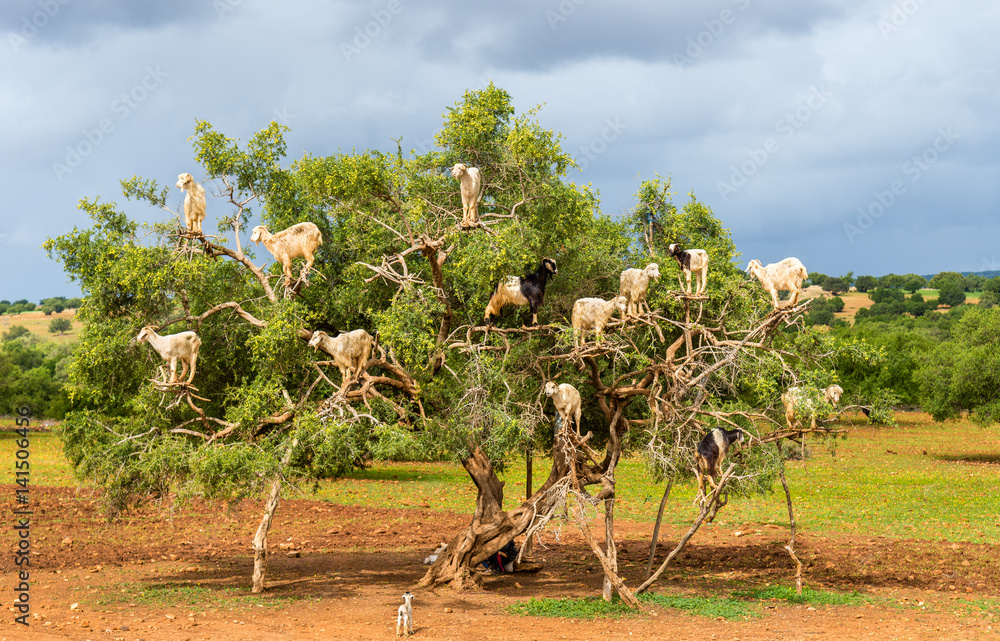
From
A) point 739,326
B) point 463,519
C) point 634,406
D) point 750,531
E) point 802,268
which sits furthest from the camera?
point 463,519

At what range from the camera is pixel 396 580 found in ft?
49.6

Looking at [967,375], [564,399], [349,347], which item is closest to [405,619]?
[564,399]

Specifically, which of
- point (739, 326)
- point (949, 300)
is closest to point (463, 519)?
point (739, 326)

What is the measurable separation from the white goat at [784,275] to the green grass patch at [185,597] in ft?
28.1

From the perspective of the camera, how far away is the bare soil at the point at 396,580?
37.4 feet

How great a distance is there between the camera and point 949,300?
121062 millimetres

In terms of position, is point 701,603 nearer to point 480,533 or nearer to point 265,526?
point 480,533

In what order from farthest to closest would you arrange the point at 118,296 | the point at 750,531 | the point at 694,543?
1. the point at 750,531
2. the point at 694,543
3. the point at 118,296

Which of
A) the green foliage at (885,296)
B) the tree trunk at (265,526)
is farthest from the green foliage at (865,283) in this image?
the tree trunk at (265,526)

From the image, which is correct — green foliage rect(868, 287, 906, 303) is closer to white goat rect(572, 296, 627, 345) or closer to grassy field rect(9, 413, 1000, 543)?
grassy field rect(9, 413, 1000, 543)

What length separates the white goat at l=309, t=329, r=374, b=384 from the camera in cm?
1153

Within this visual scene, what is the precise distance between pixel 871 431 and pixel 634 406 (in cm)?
4519

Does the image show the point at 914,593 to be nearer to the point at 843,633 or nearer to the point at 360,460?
the point at 843,633

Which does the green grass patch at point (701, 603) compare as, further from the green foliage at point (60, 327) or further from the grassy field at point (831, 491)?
the green foliage at point (60, 327)
